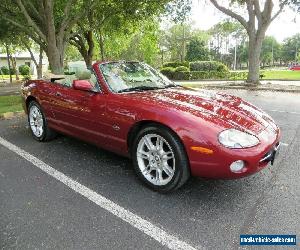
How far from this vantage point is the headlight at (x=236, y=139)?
323 centimetres

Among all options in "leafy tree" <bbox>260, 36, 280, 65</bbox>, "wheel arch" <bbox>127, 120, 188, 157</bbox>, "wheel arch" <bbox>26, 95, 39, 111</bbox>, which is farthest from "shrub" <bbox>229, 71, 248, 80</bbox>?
"leafy tree" <bbox>260, 36, 280, 65</bbox>

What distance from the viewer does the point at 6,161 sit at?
4.80m

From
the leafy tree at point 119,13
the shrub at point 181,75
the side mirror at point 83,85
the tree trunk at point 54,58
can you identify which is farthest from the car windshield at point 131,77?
the shrub at point 181,75

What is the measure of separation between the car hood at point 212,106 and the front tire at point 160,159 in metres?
0.34

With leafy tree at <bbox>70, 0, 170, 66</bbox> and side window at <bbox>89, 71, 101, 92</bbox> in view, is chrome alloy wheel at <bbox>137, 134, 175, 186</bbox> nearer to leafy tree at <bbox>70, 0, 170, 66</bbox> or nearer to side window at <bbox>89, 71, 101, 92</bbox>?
side window at <bbox>89, 71, 101, 92</bbox>

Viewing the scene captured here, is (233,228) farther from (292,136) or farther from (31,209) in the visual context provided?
(292,136)

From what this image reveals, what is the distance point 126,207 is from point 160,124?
916 mm

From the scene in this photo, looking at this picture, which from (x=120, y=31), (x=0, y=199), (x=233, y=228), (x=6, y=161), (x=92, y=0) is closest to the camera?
(x=233, y=228)

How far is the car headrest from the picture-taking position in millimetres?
4655

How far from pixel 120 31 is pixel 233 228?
63.4ft

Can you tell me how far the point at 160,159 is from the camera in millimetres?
3658

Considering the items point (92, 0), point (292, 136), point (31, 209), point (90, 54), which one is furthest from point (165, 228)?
point (90, 54)

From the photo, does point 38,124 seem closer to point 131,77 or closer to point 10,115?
point 131,77

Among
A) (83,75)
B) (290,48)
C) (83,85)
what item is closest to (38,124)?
(83,75)
